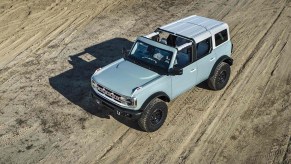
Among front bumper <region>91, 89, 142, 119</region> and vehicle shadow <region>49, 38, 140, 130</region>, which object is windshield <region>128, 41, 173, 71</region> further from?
vehicle shadow <region>49, 38, 140, 130</region>

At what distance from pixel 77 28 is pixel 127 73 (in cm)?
668

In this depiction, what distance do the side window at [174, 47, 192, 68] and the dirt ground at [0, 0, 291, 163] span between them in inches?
57.8

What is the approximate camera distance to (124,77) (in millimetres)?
9719

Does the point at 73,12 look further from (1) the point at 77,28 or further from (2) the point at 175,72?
(2) the point at 175,72

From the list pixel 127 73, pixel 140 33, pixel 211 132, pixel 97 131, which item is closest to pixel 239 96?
pixel 211 132

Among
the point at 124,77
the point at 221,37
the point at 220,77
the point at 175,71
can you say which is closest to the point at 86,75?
the point at 124,77

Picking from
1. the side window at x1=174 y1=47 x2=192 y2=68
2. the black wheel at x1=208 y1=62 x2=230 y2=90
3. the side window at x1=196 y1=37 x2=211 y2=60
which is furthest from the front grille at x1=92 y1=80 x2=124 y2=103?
the black wheel at x1=208 y1=62 x2=230 y2=90

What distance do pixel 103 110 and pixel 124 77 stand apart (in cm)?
157

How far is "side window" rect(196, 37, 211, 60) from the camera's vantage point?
413 inches

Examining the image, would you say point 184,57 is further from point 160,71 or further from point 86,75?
point 86,75

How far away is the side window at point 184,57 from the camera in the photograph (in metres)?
10.1

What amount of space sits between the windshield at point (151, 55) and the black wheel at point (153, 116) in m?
0.95

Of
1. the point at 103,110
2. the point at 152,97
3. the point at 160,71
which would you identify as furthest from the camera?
the point at 103,110

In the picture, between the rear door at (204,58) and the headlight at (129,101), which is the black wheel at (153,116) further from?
the rear door at (204,58)
